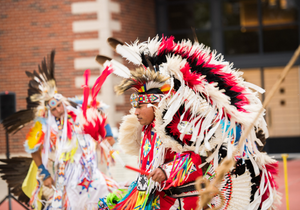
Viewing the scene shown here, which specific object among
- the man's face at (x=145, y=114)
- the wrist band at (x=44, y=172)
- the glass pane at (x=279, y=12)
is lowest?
the wrist band at (x=44, y=172)

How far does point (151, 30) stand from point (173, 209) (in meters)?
8.13

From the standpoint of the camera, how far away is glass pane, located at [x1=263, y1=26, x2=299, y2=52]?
10.2 m

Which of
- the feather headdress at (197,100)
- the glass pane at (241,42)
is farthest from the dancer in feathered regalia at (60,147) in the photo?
the glass pane at (241,42)

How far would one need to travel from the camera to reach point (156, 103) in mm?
3014

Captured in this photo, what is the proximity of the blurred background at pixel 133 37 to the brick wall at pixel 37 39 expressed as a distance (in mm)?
23

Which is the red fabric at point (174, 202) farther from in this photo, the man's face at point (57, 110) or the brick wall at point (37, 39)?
the brick wall at point (37, 39)

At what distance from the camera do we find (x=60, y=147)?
15.5 feet

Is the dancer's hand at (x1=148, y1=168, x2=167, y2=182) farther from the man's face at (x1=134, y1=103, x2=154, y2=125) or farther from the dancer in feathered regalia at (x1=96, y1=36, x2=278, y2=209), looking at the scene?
the man's face at (x1=134, y1=103, x2=154, y2=125)

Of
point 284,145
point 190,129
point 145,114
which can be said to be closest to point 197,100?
point 190,129

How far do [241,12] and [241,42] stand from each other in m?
0.79

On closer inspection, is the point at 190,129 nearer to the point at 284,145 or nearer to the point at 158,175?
the point at 158,175

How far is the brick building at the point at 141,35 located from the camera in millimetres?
8953

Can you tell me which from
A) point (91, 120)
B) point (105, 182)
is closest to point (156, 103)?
point (91, 120)

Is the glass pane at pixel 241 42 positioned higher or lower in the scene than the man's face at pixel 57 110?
higher
